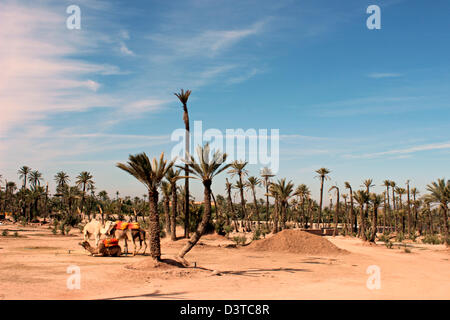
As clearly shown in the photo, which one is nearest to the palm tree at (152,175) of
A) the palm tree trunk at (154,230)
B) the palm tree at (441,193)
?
the palm tree trunk at (154,230)

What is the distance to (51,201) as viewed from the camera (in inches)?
3858

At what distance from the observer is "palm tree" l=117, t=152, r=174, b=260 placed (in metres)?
16.4

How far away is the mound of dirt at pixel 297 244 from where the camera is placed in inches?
1134

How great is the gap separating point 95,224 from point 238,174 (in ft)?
109

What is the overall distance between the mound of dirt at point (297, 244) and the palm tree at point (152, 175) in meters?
15.0

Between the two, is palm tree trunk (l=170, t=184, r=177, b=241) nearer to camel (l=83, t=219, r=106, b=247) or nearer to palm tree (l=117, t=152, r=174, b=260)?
camel (l=83, t=219, r=106, b=247)

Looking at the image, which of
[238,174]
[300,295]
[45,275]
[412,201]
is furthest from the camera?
[412,201]

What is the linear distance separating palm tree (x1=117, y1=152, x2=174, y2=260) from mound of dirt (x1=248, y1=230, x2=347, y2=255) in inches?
590

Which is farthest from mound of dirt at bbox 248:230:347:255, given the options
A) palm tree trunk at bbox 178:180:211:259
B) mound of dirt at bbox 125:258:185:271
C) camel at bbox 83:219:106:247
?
mound of dirt at bbox 125:258:185:271

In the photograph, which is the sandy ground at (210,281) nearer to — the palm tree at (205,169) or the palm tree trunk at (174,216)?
the palm tree at (205,169)

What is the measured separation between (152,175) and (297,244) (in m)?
17.2
